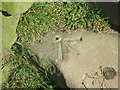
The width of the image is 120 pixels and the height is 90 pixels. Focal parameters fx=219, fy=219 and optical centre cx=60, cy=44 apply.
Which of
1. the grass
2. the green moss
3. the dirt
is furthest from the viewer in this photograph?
the grass

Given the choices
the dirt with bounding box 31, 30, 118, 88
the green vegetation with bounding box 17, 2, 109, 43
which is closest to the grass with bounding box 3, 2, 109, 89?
the green vegetation with bounding box 17, 2, 109, 43

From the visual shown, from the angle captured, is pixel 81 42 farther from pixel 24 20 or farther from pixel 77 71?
pixel 24 20

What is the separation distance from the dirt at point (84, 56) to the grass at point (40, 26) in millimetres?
221

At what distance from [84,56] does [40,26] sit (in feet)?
2.77

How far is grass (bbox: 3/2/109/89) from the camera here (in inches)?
112

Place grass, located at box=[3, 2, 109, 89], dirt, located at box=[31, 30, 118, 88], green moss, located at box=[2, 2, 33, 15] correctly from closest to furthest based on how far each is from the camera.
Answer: dirt, located at box=[31, 30, 118, 88], green moss, located at box=[2, 2, 33, 15], grass, located at box=[3, 2, 109, 89]

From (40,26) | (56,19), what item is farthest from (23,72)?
(56,19)

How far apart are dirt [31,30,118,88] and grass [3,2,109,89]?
0.73 ft

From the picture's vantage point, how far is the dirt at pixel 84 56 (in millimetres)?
2256

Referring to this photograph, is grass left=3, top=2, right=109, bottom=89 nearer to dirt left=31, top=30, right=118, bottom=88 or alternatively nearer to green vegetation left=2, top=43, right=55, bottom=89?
green vegetation left=2, top=43, right=55, bottom=89

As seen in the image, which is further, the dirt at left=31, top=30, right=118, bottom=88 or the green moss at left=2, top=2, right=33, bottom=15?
the green moss at left=2, top=2, right=33, bottom=15

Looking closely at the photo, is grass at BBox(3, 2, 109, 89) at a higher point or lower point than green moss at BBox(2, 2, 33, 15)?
lower

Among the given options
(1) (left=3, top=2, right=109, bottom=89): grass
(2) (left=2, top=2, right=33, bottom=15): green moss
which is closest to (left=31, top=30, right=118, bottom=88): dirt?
(1) (left=3, top=2, right=109, bottom=89): grass

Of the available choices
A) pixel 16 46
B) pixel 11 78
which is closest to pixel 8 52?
pixel 16 46
